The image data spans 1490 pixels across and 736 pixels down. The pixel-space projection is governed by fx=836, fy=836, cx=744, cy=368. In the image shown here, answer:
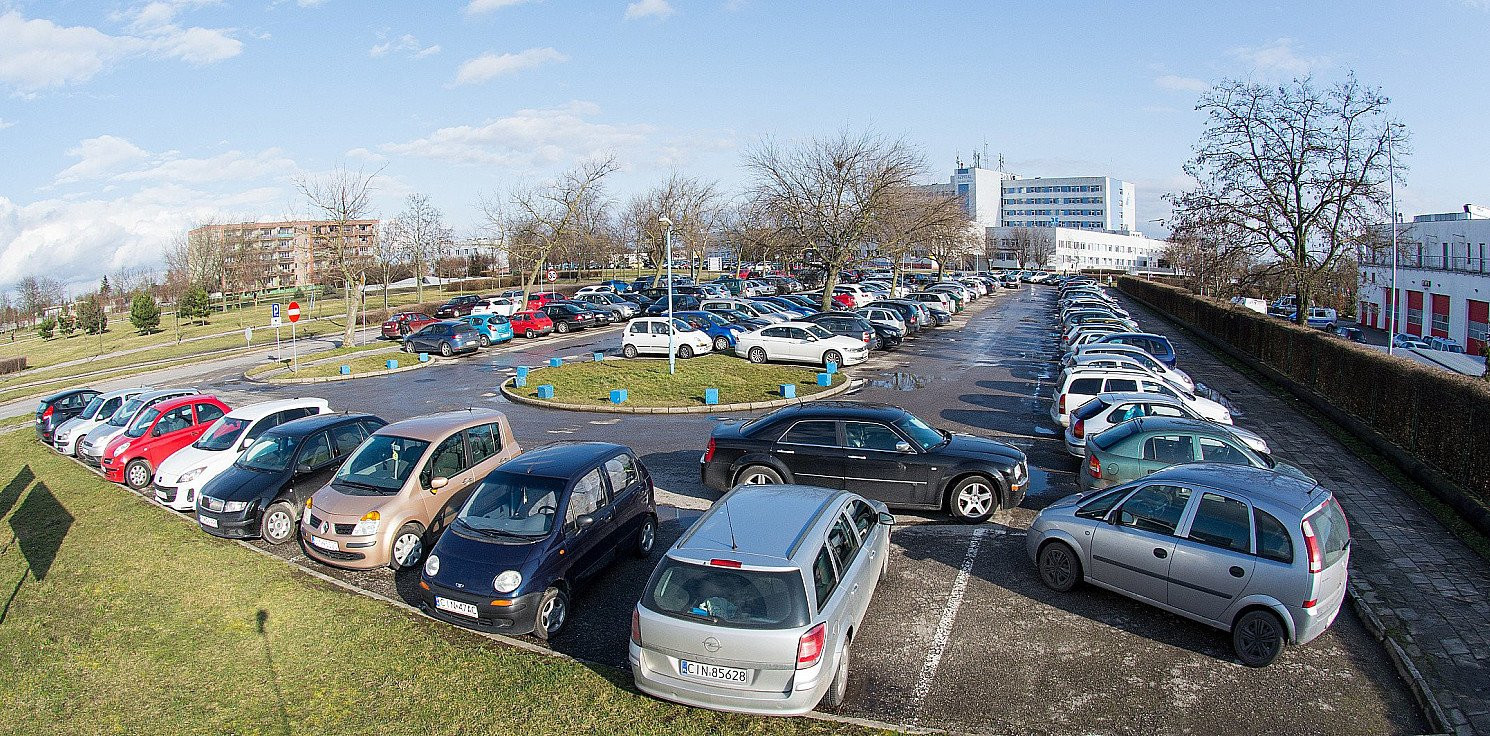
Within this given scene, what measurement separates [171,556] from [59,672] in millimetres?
3088

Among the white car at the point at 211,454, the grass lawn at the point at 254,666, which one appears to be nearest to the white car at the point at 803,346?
the white car at the point at 211,454

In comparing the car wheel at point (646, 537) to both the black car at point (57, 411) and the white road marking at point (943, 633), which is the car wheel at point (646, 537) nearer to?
the white road marking at point (943, 633)

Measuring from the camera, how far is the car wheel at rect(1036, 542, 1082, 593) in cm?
853

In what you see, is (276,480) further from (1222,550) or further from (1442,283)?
(1442,283)

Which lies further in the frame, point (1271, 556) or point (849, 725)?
point (1271, 556)

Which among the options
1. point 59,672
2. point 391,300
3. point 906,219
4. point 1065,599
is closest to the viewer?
point 59,672

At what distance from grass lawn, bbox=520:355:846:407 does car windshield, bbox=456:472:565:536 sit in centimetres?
1156

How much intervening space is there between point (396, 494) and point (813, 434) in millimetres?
5317

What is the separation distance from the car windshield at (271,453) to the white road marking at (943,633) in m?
8.84

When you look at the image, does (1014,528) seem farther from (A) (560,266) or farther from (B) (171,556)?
(A) (560,266)

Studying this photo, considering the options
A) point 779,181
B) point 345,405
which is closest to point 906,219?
point 779,181

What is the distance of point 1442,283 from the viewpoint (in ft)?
161

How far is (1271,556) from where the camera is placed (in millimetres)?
7066

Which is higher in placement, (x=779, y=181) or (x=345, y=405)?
(x=779, y=181)
